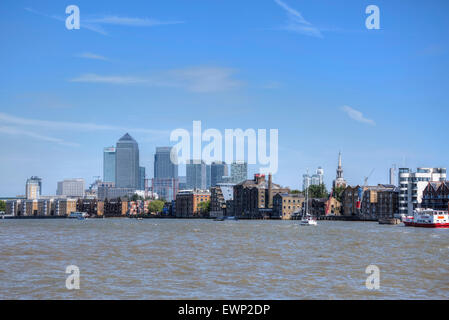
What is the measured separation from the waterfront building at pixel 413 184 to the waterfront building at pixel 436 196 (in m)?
3.52

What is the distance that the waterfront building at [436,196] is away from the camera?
164 metres

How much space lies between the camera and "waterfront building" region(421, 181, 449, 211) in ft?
540

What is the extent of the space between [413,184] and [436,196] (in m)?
10.4

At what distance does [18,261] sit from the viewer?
42.2 metres

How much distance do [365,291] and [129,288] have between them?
11306mm

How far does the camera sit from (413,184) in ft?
579

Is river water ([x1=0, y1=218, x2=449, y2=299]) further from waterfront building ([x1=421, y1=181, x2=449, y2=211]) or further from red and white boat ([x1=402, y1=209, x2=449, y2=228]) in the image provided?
waterfront building ([x1=421, y1=181, x2=449, y2=211])
